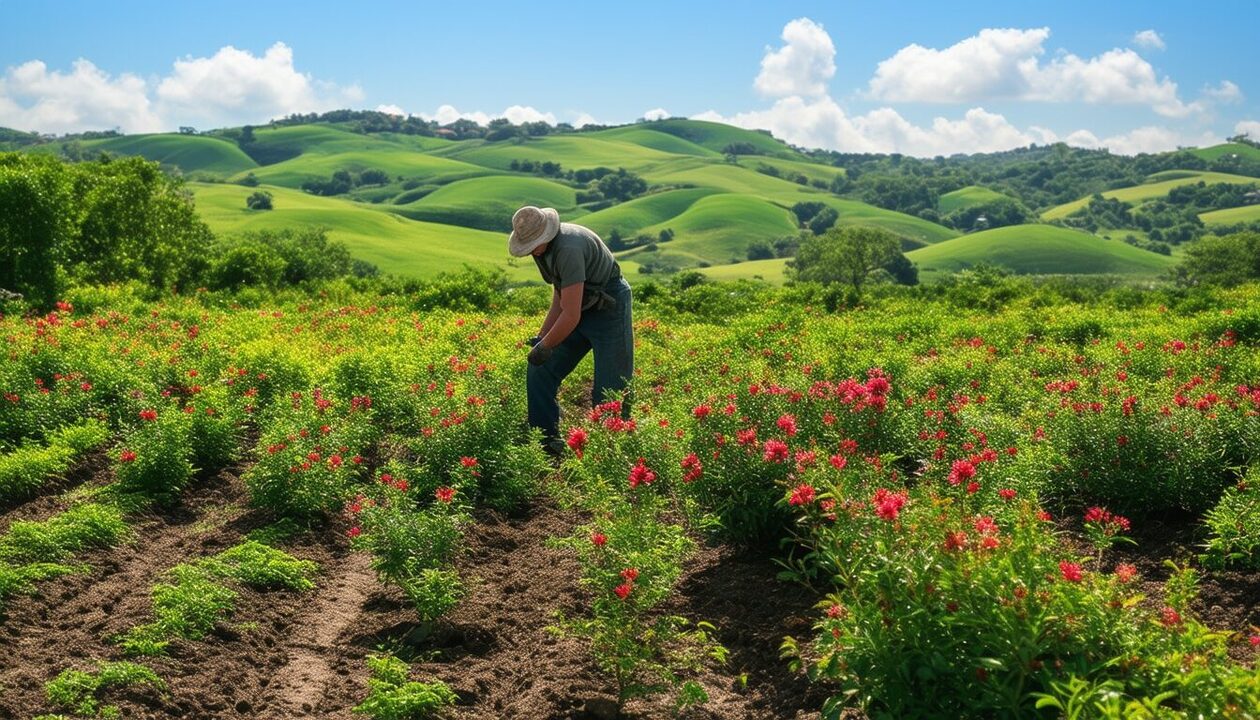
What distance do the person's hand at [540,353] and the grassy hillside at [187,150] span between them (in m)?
151

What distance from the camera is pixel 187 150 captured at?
155 m

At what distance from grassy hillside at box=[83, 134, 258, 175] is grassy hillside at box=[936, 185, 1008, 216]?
354 ft

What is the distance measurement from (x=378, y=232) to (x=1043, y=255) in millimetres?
63576

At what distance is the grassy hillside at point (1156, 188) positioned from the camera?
139 m

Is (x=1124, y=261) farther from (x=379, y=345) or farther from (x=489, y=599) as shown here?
(x=489, y=599)

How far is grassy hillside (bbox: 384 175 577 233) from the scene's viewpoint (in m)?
110

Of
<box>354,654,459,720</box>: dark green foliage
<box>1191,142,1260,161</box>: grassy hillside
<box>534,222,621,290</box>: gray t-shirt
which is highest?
<box>1191,142,1260,161</box>: grassy hillside

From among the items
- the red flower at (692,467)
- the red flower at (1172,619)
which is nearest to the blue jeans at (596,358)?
the red flower at (692,467)

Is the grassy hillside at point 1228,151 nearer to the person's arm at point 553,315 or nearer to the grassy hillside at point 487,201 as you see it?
the grassy hillside at point 487,201

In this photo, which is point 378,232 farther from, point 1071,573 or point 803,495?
point 1071,573

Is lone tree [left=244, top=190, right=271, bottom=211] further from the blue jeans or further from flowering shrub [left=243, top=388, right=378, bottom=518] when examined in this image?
the blue jeans

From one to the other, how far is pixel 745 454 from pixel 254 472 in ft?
12.3

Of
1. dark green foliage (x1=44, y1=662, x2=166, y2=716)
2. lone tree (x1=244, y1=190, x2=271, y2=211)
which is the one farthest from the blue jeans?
lone tree (x1=244, y1=190, x2=271, y2=211)

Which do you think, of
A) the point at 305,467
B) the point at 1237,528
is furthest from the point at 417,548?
the point at 1237,528
